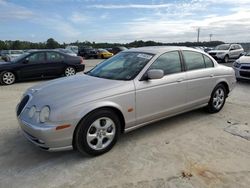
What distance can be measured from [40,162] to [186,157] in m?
2.03

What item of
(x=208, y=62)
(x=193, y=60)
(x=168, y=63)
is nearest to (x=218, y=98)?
(x=208, y=62)

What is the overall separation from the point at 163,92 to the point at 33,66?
771 cm

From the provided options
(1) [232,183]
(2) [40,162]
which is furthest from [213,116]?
(2) [40,162]

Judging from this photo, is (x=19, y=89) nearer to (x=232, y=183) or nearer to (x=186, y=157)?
(x=186, y=157)

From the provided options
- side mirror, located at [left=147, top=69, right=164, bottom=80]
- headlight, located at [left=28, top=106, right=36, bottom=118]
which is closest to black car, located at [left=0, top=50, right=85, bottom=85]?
headlight, located at [left=28, top=106, right=36, bottom=118]

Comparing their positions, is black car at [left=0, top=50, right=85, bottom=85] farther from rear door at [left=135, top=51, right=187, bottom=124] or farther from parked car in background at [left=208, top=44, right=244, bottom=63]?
parked car in background at [left=208, top=44, right=244, bottom=63]

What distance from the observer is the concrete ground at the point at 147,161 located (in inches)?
111

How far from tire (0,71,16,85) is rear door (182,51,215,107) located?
308 inches

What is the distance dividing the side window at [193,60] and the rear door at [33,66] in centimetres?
748

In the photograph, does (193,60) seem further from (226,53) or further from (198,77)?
(226,53)

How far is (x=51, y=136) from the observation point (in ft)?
9.87

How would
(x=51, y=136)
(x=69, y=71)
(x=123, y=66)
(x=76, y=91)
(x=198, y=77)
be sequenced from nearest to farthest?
(x=51, y=136), (x=76, y=91), (x=123, y=66), (x=198, y=77), (x=69, y=71)

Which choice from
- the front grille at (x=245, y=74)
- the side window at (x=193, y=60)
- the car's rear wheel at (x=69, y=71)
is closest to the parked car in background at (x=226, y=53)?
the front grille at (x=245, y=74)

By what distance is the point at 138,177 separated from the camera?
9.48 feet
